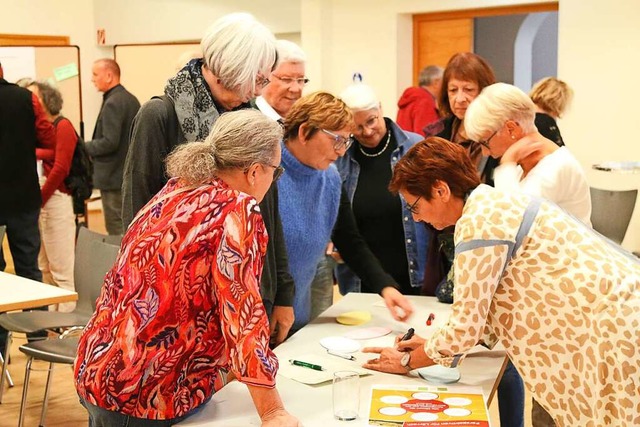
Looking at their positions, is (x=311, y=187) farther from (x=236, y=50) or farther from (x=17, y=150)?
(x=17, y=150)

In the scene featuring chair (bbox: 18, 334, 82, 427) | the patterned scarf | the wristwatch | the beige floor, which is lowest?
the beige floor

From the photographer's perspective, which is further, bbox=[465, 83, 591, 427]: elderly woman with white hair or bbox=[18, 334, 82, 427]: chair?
bbox=[18, 334, 82, 427]: chair

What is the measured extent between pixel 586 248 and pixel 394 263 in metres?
1.53

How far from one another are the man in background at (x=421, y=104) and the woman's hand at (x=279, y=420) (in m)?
5.54

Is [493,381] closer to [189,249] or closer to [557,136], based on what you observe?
[189,249]

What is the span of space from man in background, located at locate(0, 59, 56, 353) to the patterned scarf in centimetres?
292

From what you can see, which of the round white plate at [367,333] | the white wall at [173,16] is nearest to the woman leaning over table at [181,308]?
the round white plate at [367,333]

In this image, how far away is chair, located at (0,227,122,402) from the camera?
12.6 ft

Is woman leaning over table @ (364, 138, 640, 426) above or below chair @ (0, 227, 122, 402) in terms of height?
above

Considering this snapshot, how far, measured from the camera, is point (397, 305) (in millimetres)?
2922

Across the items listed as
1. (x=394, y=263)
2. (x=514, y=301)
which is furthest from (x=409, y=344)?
(x=394, y=263)

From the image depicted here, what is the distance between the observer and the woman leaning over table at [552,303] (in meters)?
1.94

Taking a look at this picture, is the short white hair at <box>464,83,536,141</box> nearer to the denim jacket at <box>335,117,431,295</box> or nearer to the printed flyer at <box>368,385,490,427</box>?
the denim jacket at <box>335,117,431,295</box>

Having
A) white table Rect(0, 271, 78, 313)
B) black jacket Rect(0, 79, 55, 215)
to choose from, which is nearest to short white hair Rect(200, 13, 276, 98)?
white table Rect(0, 271, 78, 313)
